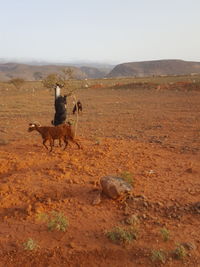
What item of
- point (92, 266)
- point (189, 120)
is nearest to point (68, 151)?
point (92, 266)

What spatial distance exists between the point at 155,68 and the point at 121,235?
158 m

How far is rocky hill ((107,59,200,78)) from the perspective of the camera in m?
150

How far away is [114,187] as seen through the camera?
6.96 meters

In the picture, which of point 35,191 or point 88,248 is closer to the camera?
point 88,248

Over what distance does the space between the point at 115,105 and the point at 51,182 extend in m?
19.4

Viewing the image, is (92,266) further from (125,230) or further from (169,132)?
(169,132)

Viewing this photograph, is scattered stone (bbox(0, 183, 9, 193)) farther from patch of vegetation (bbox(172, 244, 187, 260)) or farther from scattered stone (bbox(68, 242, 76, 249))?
patch of vegetation (bbox(172, 244, 187, 260))

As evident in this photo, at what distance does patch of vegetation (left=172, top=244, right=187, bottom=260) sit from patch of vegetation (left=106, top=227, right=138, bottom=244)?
745 mm

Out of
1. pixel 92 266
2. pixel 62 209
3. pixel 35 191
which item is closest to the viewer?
pixel 92 266

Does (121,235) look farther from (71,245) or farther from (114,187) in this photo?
(114,187)

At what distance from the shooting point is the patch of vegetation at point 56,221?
19.3 ft

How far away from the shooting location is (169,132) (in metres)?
14.8

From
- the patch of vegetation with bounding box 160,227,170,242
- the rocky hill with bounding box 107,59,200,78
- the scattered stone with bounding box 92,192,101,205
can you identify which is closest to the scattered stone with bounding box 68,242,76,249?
the scattered stone with bounding box 92,192,101,205

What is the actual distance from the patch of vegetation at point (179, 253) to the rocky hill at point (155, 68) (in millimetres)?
145545
